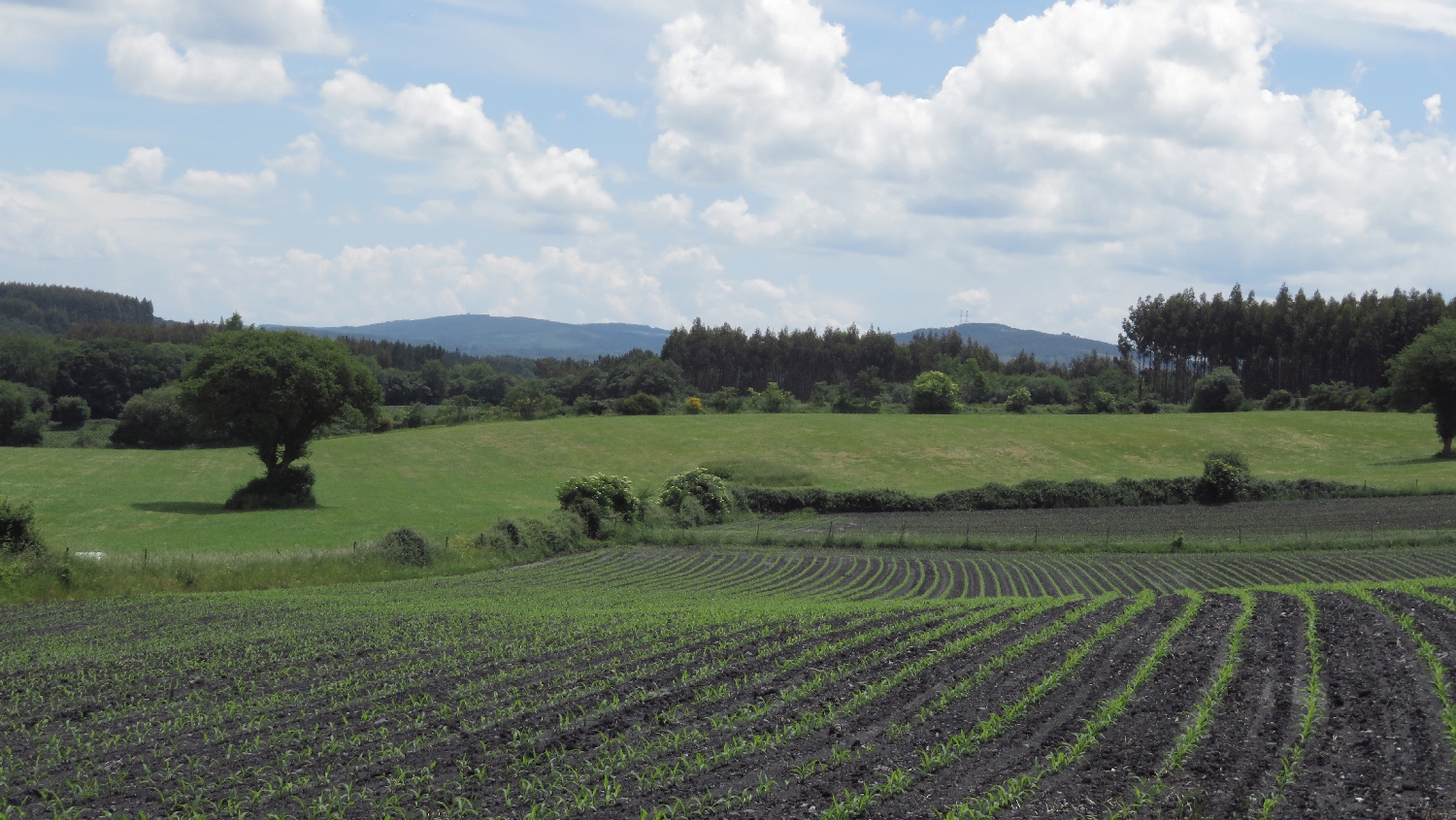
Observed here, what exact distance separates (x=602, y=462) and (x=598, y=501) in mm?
34261

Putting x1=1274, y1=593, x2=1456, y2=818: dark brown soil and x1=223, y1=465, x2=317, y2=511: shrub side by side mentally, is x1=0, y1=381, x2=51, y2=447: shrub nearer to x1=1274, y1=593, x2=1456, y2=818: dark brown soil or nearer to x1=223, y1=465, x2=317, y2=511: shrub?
x1=223, y1=465, x2=317, y2=511: shrub

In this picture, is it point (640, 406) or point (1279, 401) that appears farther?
point (640, 406)

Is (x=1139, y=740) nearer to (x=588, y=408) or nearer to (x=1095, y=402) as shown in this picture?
(x=588, y=408)

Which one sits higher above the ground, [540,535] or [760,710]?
[760,710]

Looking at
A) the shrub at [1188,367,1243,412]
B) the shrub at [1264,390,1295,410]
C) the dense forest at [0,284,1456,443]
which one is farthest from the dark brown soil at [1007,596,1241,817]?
the shrub at [1264,390,1295,410]

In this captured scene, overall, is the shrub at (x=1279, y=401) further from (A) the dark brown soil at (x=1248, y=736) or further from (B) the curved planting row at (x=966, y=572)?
(A) the dark brown soil at (x=1248, y=736)

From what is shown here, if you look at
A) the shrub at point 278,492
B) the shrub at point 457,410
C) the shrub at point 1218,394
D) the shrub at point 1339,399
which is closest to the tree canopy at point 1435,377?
the shrub at point 1339,399

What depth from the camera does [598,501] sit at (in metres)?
49.9

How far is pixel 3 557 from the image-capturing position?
29.7 meters

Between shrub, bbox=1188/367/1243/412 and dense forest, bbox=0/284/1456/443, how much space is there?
210 mm

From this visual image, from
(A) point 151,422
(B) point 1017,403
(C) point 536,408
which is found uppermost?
(B) point 1017,403

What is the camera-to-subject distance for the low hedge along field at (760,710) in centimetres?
993

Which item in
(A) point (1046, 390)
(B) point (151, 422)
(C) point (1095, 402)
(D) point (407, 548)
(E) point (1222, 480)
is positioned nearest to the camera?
(D) point (407, 548)

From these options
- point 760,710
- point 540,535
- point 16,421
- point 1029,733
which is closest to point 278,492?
point 540,535
